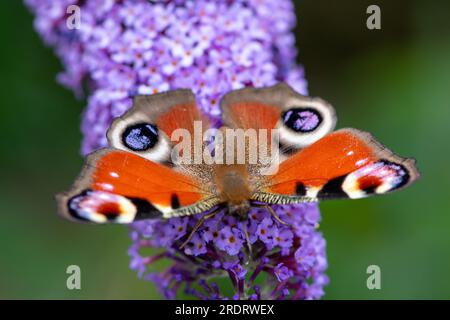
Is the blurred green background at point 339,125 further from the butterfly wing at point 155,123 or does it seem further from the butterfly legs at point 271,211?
the butterfly wing at point 155,123

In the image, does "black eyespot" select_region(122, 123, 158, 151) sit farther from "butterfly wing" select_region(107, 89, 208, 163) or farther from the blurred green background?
the blurred green background

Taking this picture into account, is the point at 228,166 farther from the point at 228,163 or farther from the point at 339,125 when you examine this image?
the point at 339,125

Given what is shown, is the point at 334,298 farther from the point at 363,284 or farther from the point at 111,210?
the point at 111,210

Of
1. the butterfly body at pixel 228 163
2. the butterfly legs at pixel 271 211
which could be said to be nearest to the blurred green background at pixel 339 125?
the butterfly legs at pixel 271 211

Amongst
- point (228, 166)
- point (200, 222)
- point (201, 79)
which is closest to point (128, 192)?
point (200, 222)

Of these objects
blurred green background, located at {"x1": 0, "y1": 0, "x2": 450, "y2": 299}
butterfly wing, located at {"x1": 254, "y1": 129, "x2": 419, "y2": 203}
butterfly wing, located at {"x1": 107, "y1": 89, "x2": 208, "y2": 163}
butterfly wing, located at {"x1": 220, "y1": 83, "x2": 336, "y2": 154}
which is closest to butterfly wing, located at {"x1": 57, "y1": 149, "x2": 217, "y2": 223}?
butterfly wing, located at {"x1": 107, "y1": 89, "x2": 208, "y2": 163}
